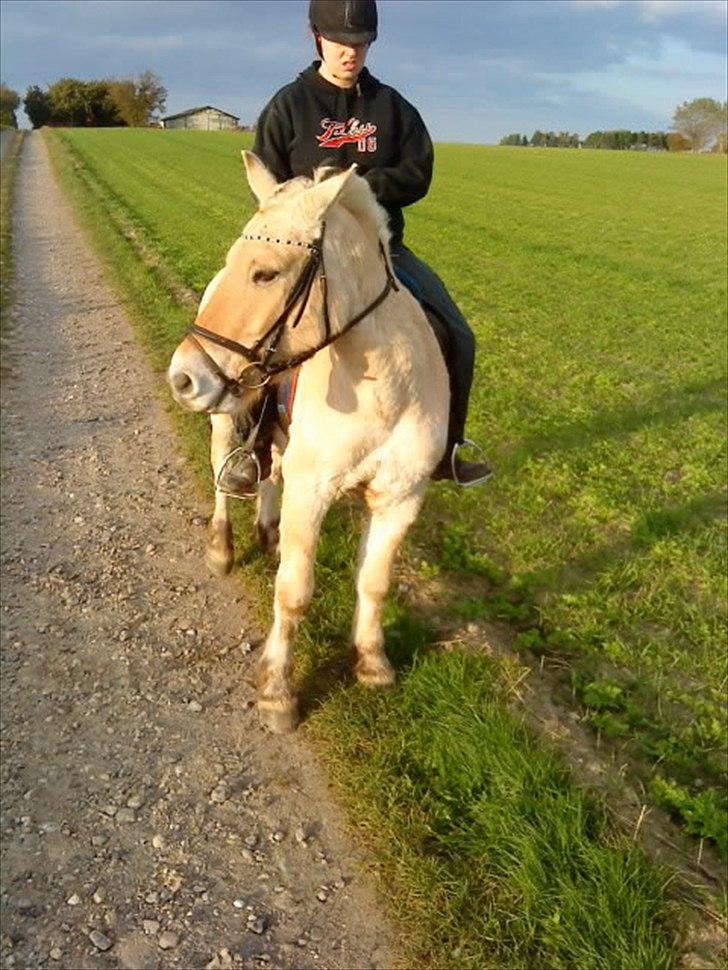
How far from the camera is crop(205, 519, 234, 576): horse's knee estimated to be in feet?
18.6

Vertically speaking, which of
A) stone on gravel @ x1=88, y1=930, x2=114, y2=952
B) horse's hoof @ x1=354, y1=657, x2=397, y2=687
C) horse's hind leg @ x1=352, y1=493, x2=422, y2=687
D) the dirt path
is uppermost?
horse's hind leg @ x1=352, y1=493, x2=422, y2=687

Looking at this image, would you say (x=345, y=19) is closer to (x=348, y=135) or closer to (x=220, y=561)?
(x=348, y=135)

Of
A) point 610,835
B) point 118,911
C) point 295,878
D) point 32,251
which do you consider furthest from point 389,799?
point 32,251

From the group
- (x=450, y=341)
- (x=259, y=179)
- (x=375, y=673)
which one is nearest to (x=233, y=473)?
(x=375, y=673)

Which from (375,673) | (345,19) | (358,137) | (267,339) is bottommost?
(375,673)

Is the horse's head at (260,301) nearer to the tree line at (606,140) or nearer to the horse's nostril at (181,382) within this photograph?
the horse's nostril at (181,382)

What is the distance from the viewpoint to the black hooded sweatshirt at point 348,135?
13.5 ft

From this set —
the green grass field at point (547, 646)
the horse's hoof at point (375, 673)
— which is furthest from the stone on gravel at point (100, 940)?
the horse's hoof at point (375, 673)

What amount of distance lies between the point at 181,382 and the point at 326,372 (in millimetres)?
838

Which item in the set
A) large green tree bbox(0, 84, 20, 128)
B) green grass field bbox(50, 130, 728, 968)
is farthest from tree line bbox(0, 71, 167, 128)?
green grass field bbox(50, 130, 728, 968)

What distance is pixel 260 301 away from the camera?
121 inches

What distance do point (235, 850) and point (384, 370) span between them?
2252mm

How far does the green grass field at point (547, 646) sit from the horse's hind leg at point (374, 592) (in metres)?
0.14

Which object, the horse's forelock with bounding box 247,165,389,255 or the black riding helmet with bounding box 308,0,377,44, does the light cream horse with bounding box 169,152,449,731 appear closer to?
the horse's forelock with bounding box 247,165,389,255
